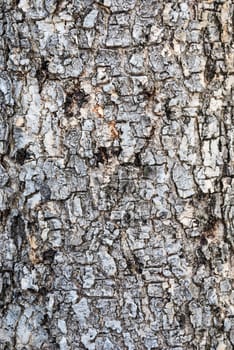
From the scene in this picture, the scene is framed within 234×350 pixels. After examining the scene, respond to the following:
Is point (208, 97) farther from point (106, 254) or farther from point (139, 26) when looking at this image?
point (106, 254)

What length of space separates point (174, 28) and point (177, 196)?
0.35 meters

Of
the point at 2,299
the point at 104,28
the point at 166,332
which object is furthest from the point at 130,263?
the point at 104,28

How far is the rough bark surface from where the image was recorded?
1.45 meters

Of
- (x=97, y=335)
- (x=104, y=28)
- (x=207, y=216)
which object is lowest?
(x=97, y=335)

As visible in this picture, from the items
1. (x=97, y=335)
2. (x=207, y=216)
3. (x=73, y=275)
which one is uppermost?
(x=207, y=216)

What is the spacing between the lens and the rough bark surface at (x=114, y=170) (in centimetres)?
145

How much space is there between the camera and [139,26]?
1.44 metres

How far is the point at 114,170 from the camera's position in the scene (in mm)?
1466

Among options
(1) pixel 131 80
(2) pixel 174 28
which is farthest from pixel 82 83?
(2) pixel 174 28

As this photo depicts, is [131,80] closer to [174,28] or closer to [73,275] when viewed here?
[174,28]

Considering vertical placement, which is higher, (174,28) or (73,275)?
(174,28)

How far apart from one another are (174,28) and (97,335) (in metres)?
0.66

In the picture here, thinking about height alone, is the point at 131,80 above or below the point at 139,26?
below

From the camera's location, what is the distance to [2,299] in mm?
1535
